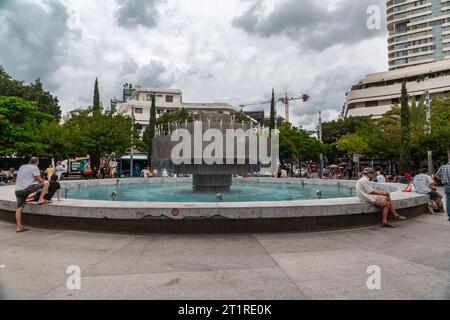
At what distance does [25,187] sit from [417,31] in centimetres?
10880

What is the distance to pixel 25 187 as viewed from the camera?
7074 mm

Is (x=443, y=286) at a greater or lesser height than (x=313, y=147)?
lesser

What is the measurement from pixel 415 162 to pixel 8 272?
34501 mm

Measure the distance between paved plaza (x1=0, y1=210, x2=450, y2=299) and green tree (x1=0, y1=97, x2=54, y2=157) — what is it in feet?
69.9

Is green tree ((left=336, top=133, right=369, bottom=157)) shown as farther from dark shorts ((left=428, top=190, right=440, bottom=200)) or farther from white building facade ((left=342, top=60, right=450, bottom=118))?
dark shorts ((left=428, top=190, right=440, bottom=200))

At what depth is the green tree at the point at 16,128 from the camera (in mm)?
24125

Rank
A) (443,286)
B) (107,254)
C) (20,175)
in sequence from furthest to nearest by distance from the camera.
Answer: (20,175) → (107,254) → (443,286)

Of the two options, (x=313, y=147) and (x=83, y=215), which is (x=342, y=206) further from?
(x=313, y=147)

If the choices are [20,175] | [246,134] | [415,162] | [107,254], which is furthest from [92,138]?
[415,162]

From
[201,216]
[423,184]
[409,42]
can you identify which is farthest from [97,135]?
[409,42]

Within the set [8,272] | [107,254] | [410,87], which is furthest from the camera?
[410,87]

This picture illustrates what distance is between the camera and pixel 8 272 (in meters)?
4.32

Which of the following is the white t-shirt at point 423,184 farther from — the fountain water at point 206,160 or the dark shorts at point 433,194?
the fountain water at point 206,160

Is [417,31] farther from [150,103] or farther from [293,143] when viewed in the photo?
[150,103]
